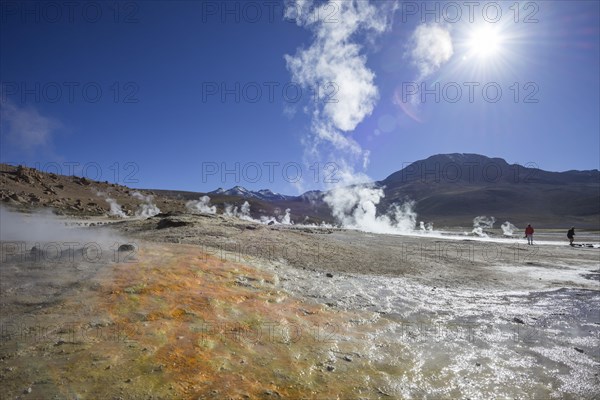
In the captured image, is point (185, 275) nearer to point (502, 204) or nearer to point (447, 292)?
point (447, 292)

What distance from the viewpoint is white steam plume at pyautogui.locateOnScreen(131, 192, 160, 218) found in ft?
134

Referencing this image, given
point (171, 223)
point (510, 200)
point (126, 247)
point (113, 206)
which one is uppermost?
point (510, 200)

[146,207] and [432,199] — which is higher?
[432,199]

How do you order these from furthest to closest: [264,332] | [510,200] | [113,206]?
[510,200], [113,206], [264,332]

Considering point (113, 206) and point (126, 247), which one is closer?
point (126, 247)

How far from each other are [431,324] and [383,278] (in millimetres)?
4410

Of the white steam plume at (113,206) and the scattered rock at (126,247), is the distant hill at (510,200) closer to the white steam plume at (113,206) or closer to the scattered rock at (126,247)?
the white steam plume at (113,206)

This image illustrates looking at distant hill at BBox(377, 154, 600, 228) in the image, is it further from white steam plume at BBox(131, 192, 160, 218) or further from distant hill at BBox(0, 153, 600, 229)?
white steam plume at BBox(131, 192, 160, 218)

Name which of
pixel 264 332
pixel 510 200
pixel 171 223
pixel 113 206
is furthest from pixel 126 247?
pixel 510 200

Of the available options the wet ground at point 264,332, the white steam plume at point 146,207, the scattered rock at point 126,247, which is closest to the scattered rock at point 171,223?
the wet ground at point 264,332

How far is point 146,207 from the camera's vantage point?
1663 inches

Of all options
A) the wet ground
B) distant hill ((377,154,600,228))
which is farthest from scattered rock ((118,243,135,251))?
distant hill ((377,154,600,228))

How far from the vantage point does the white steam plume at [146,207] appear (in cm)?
4086

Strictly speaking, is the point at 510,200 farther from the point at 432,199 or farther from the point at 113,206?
the point at 113,206
